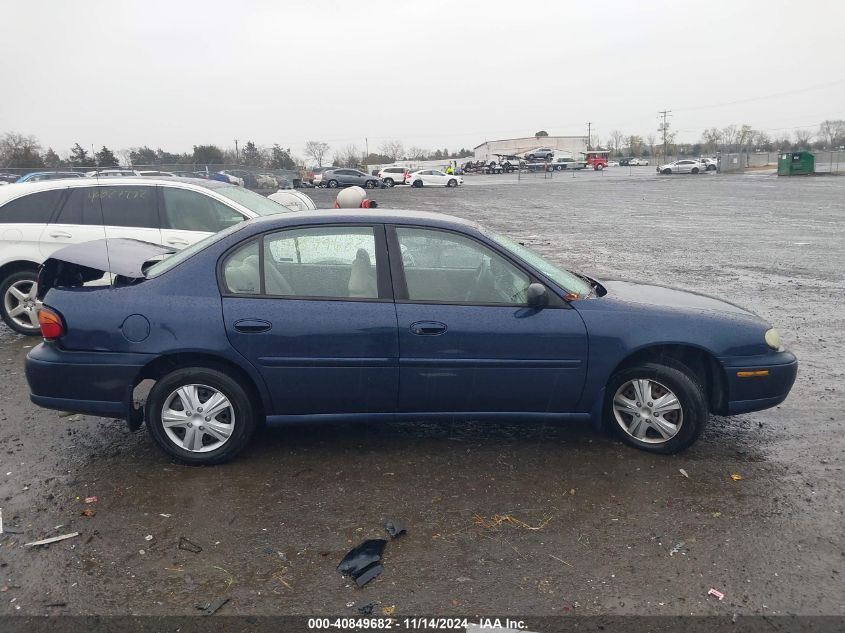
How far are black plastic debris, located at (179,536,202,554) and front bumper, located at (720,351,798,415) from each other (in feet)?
11.0

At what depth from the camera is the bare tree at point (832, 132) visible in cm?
10138

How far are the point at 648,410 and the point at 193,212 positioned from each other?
5.56 meters

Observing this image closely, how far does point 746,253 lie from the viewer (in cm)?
1331

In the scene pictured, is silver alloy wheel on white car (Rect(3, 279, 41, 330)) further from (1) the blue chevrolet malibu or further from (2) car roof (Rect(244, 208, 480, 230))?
(2) car roof (Rect(244, 208, 480, 230))

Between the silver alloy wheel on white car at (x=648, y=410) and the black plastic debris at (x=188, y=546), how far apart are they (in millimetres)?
2702

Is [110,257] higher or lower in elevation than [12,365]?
higher

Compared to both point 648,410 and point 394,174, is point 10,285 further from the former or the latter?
point 394,174

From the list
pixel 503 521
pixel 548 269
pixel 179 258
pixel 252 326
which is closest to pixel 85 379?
pixel 179 258

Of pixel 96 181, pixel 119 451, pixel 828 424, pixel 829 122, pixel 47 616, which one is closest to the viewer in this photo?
pixel 47 616

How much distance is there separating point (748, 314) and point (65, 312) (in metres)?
4.52

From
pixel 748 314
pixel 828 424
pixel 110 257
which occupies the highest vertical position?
pixel 110 257

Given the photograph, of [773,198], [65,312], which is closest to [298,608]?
[65,312]

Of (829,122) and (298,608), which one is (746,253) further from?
(829,122)

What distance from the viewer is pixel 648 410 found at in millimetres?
4414
